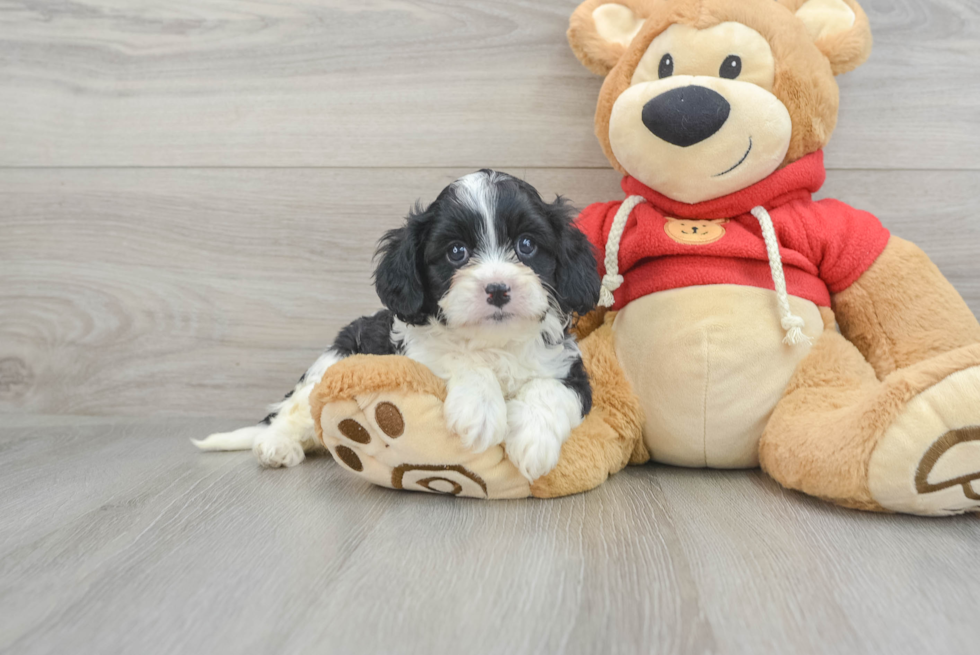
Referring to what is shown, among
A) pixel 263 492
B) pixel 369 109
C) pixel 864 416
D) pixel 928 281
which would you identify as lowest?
pixel 263 492

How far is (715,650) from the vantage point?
0.81 meters

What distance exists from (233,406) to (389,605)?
1.39 metres

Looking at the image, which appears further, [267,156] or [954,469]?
[267,156]

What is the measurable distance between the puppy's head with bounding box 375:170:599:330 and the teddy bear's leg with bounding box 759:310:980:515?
50cm

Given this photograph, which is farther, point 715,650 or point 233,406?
point 233,406

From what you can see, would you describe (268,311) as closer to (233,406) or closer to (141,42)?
(233,406)

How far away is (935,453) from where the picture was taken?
1108mm

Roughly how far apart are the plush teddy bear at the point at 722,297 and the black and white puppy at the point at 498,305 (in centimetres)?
7

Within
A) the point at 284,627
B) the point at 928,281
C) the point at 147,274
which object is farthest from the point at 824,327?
the point at 147,274

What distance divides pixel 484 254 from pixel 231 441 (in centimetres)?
92

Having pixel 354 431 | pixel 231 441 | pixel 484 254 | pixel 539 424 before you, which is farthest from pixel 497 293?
pixel 231 441

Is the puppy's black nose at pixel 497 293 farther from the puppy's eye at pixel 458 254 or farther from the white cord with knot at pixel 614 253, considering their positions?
the white cord with knot at pixel 614 253

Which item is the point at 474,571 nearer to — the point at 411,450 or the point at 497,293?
the point at 411,450

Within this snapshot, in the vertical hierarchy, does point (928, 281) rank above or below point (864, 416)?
above
